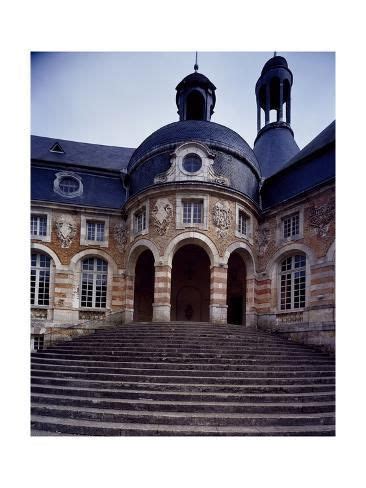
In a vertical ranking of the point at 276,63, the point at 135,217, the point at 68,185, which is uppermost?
the point at 276,63

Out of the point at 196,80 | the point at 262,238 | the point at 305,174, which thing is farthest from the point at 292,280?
the point at 196,80

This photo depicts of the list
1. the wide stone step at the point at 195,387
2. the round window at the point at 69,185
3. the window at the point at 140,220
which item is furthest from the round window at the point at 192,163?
the wide stone step at the point at 195,387

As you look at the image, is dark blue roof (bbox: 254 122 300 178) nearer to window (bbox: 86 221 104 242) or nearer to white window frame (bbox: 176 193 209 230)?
white window frame (bbox: 176 193 209 230)

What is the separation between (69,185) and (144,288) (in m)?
6.19

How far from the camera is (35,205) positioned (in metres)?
13.0

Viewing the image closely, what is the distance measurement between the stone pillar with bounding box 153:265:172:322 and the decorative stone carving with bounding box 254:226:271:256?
405 centimetres

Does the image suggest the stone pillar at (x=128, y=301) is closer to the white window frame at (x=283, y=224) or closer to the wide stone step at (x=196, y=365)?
the wide stone step at (x=196, y=365)

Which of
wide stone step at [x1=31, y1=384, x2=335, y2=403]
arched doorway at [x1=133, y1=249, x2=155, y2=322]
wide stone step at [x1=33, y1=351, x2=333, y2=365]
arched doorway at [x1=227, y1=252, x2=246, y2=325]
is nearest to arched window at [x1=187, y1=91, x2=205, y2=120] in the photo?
arched doorway at [x1=227, y1=252, x2=246, y2=325]

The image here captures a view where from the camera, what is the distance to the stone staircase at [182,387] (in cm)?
481

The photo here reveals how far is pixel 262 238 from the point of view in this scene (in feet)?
42.9

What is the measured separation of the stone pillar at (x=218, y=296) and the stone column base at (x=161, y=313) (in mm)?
1653

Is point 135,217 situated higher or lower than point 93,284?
higher

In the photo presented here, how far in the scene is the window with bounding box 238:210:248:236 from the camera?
41.6 ft

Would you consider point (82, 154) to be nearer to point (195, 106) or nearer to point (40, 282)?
point (195, 106)
